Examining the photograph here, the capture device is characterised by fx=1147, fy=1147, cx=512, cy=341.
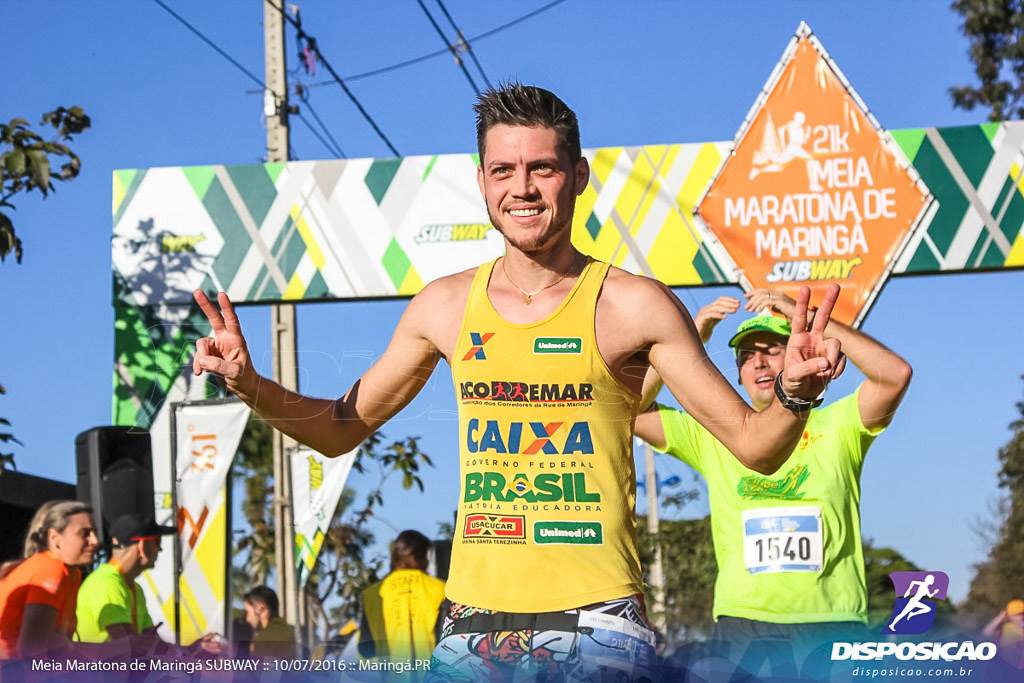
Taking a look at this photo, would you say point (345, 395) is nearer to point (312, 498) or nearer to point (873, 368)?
point (873, 368)

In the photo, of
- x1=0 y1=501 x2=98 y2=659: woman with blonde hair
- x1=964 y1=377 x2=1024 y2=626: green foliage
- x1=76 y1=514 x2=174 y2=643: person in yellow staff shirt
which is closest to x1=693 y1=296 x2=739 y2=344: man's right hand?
x1=0 y1=501 x2=98 y2=659: woman with blonde hair

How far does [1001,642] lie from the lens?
14.6 feet

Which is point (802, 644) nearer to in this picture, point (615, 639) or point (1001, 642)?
point (1001, 642)

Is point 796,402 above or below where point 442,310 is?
below

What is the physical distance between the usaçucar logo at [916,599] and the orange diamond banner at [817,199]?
1.79 m

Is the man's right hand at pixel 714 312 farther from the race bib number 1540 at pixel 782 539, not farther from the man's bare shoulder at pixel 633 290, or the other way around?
the man's bare shoulder at pixel 633 290

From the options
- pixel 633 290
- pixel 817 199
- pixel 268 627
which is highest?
pixel 817 199

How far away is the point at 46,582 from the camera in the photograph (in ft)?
16.3

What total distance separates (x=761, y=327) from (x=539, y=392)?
264 centimetres

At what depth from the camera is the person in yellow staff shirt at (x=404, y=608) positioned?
666cm

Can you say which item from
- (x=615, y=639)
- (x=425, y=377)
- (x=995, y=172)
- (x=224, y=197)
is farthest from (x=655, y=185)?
(x=615, y=639)

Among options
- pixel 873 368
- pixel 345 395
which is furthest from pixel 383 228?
pixel 345 395

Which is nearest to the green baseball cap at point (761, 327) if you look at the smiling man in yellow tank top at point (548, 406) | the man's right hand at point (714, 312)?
the man's right hand at point (714, 312)

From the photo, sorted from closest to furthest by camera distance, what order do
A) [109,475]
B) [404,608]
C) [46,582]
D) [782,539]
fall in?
1. [782,539]
2. [46,582]
3. [109,475]
4. [404,608]
